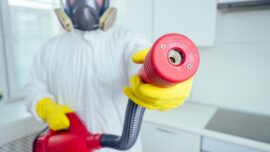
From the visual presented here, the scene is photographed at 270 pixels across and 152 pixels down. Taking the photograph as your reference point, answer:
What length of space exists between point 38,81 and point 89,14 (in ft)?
1.21

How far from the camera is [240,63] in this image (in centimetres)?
152

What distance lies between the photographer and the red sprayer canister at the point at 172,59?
374 millimetres

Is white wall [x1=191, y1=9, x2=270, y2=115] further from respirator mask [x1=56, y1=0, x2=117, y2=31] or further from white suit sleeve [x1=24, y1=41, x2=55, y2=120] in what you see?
white suit sleeve [x1=24, y1=41, x2=55, y2=120]

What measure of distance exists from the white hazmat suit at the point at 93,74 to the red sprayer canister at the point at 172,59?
32 centimetres

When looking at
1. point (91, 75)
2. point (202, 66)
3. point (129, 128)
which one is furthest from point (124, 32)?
point (202, 66)

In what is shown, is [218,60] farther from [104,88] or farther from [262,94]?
[104,88]

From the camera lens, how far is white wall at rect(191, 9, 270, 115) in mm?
1425

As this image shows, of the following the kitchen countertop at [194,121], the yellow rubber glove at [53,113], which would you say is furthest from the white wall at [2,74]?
the kitchen countertop at [194,121]

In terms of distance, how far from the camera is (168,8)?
55.9 inches

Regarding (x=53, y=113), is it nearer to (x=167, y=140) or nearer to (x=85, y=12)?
(x=85, y=12)

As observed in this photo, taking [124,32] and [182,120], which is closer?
[124,32]

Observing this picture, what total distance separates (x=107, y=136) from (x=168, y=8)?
3.43ft

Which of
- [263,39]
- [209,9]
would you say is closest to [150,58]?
[209,9]

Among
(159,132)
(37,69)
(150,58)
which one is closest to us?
(150,58)
